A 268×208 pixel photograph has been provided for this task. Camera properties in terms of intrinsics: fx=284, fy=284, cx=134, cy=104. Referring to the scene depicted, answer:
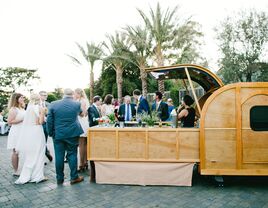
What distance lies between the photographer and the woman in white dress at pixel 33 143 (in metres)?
6.32

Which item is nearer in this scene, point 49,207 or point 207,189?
point 49,207

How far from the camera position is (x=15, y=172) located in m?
6.97

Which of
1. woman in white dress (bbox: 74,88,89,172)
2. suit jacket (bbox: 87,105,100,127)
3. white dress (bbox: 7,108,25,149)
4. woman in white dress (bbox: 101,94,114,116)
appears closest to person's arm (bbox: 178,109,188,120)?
suit jacket (bbox: 87,105,100,127)

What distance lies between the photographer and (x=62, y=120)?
19.7 ft

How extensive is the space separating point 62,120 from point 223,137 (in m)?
3.33

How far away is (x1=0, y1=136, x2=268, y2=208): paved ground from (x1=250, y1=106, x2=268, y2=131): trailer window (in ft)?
4.00

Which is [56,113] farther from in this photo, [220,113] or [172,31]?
[172,31]

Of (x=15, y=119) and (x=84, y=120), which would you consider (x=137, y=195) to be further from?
(x=15, y=119)

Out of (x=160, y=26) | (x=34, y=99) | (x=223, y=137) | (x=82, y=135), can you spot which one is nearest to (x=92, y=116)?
(x=82, y=135)

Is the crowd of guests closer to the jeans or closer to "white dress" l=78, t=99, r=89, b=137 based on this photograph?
the jeans

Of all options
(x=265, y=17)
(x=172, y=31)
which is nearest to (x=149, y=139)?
(x=172, y=31)

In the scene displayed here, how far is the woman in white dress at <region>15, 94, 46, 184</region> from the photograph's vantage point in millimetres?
6324

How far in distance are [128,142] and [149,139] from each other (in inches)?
17.6

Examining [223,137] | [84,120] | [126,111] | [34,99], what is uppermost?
[34,99]
